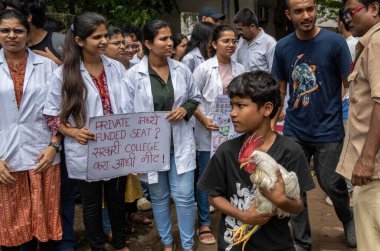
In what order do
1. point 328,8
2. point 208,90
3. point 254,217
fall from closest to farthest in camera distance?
point 254,217 → point 208,90 → point 328,8

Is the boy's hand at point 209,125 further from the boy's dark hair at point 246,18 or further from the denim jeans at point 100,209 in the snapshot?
the boy's dark hair at point 246,18

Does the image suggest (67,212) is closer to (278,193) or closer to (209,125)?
(209,125)

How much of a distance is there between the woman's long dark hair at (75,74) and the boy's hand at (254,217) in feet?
5.87

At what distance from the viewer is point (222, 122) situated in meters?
4.39

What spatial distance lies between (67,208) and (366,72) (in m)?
2.57

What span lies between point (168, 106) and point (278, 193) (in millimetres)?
1856

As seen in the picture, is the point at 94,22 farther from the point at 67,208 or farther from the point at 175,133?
the point at 67,208

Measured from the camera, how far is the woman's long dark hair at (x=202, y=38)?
225 inches

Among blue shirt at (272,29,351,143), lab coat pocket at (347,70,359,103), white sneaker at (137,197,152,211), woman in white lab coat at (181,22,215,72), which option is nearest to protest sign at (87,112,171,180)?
blue shirt at (272,29,351,143)

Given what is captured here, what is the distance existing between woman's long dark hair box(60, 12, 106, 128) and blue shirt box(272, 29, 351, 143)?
5.06 ft

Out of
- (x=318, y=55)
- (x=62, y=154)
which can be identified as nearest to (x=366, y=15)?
(x=318, y=55)

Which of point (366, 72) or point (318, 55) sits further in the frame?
point (318, 55)

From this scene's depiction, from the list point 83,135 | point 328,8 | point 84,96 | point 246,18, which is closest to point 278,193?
point 83,135

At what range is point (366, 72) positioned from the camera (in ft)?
9.10
